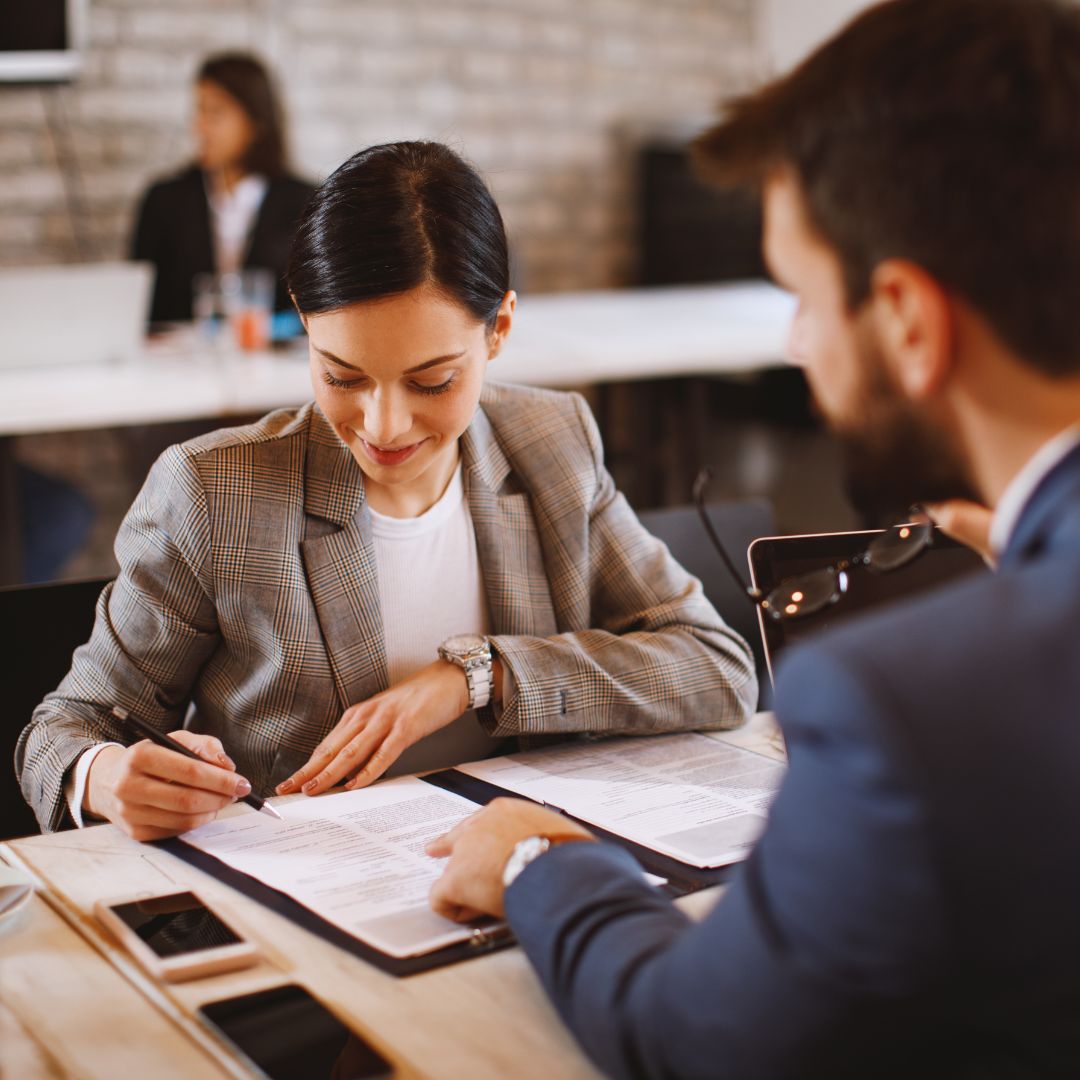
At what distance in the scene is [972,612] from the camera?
675mm

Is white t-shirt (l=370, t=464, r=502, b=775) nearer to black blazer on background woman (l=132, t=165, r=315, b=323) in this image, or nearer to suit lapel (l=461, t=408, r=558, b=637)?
suit lapel (l=461, t=408, r=558, b=637)

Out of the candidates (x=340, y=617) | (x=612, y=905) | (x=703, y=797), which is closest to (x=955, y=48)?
(x=612, y=905)

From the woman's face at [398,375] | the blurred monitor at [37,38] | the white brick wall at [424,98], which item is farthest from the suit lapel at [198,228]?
the woman's face at [398,375]

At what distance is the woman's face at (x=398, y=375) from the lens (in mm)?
1391

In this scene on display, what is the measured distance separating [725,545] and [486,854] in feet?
3.17

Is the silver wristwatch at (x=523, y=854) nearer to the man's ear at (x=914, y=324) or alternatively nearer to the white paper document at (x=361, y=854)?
the white paper document at (x=361, y=854)

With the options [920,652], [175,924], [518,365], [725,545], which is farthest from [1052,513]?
[518,365]

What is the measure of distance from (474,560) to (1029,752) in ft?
3.34

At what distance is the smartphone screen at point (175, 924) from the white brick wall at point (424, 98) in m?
3.77

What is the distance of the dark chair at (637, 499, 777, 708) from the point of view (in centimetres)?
188

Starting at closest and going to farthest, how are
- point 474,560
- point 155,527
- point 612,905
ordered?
point 612,905
point 155,527
point 474,560

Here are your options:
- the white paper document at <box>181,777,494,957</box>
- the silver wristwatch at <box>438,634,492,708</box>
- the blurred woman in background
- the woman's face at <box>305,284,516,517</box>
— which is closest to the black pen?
the white paper document at <box>181,777,494,957</box>

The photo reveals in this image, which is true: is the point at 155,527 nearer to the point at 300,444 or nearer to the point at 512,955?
the point at 300,444

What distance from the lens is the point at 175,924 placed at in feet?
3.38
